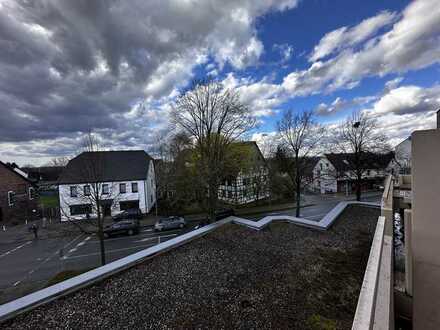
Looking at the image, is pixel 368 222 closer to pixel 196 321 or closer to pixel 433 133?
pixel 433 133

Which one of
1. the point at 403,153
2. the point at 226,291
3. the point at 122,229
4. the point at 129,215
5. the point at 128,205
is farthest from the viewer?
the point at 403,153

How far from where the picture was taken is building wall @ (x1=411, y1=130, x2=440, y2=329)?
19.3 feet

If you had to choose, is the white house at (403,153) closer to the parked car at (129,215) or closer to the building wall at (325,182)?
the building wall at (325,182)

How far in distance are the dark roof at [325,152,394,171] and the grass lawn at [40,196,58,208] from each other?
38971 millimetres

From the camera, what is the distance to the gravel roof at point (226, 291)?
3965 millimetres

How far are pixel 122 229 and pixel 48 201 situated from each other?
836 inches

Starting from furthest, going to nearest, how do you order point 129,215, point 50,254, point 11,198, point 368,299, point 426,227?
point 11,198
point 129,215
point 50,254
point 426,227
point 368,299

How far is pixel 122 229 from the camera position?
1616cm

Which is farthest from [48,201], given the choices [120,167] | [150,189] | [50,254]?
[50,254]

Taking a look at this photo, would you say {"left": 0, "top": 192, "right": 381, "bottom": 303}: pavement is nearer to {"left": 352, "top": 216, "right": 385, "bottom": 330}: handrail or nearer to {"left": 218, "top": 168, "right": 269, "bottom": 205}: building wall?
{"left": 218, "top": 168, "right": 269, "bottom": 205}: building wall

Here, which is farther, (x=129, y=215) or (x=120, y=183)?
(x=120, y=183)

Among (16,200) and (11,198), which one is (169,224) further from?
(11,198)

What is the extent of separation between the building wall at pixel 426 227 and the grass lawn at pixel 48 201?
114ft

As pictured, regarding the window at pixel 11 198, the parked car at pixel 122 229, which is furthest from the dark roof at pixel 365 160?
the window at pixel 11 198
